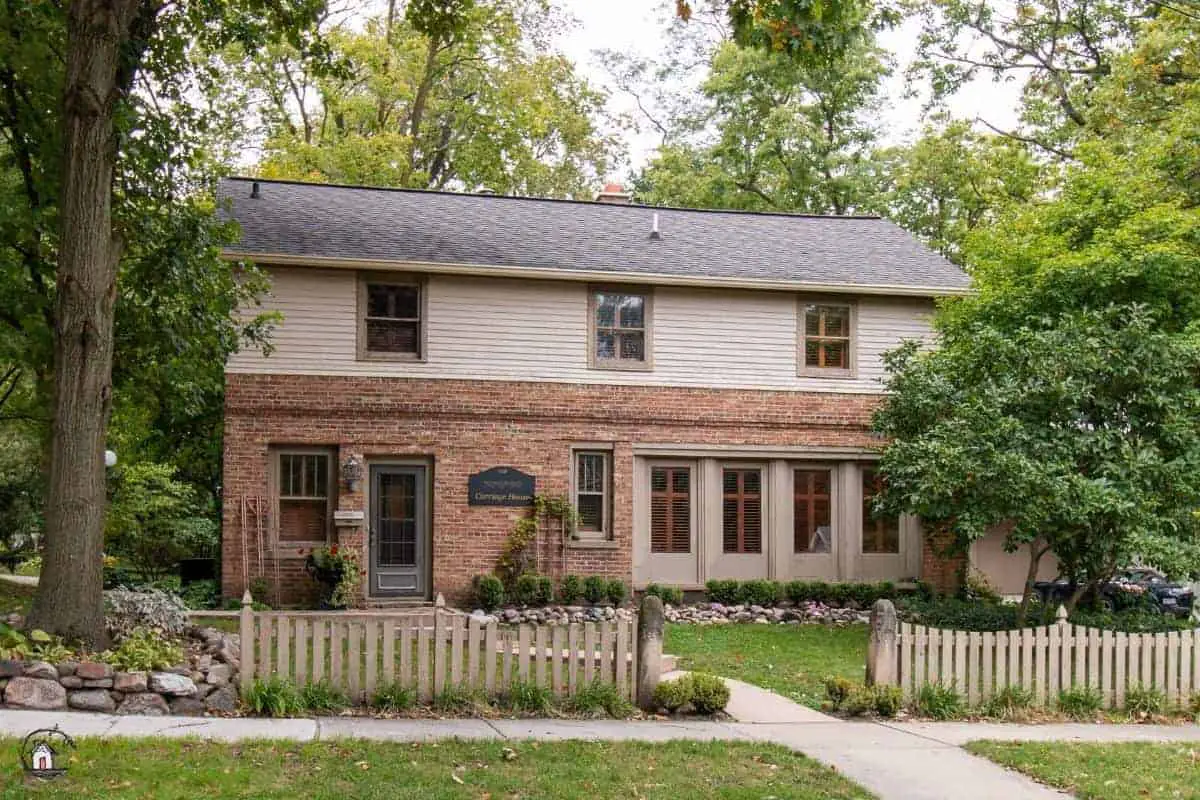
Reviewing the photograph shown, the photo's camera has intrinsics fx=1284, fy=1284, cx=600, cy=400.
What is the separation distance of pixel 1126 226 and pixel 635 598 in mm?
9379

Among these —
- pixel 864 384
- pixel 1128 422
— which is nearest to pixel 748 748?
pixel 1128 422

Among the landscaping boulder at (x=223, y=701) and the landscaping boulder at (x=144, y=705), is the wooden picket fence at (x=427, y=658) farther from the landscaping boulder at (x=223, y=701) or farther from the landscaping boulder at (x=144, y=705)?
the landscaping boulder at (x=144, y=705)

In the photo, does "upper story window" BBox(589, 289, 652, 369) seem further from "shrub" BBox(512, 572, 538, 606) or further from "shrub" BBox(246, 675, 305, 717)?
"shrub" BBox(246, 675, 305, 717)

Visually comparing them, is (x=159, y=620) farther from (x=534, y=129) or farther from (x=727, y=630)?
(x=534, y=129)

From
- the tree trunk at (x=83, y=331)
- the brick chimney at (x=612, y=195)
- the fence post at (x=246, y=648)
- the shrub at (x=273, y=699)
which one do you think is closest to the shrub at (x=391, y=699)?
the shrub at (x=273, y=699)

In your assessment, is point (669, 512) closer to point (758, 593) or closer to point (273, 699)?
point (758, 593)

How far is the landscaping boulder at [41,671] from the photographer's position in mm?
10266

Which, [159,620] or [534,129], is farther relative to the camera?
[534,129]

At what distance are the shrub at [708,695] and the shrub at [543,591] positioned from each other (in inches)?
341

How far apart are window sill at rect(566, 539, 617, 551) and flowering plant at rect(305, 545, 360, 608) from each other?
349cm

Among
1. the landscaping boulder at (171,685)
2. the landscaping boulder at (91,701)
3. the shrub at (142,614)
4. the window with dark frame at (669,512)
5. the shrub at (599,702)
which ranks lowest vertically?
the shrub at (599,702)

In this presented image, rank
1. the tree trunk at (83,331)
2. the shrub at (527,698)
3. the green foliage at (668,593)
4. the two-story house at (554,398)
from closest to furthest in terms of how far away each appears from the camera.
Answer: the shrub at (527,698) < the tree trunk at (83,331) < the two-story house at (554,398) < the green foliage at (668,593)

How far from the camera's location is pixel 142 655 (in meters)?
10.9

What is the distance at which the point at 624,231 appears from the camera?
23.0 m
